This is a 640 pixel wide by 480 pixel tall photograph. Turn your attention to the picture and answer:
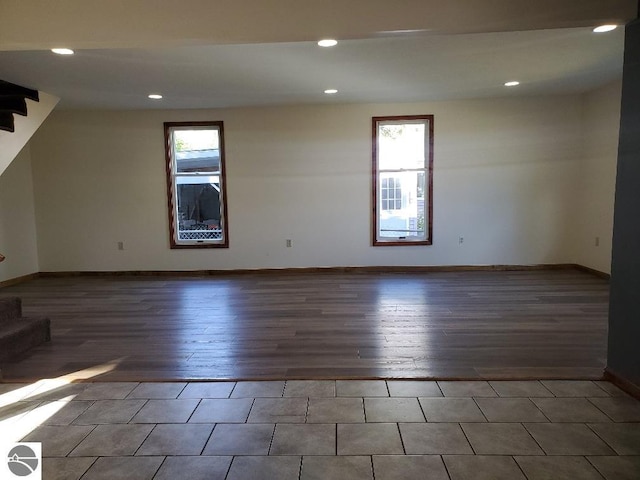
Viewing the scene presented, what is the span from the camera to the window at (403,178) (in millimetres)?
6250

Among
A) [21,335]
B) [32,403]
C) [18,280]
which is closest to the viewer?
[32,403]

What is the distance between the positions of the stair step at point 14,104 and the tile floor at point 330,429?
121 inches

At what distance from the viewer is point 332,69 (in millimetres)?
4285

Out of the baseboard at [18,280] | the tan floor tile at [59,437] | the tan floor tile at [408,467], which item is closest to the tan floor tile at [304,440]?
the tan floor tile at [408,467]

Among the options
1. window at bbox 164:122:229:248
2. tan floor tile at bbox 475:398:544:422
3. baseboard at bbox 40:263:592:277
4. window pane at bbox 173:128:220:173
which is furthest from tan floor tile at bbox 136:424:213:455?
window pane at bbox 173:128:220:173

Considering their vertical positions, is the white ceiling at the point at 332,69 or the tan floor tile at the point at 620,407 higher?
the white ceiling at the point at 332,69

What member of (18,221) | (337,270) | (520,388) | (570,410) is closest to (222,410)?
(520,388)

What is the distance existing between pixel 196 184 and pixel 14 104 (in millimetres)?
2446

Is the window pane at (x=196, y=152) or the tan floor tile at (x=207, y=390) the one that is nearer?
the tan floor tile at (x=207, y=390)

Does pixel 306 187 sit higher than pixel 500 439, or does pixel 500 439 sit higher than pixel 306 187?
pixel 306 187

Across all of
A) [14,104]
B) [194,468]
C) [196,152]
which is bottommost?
[194,468]

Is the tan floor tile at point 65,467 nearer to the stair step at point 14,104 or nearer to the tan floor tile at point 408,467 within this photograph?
the tan floor tile at point 408,467

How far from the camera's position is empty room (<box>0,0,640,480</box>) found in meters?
2.14

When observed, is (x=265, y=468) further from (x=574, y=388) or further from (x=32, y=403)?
(x=574, y=388)
